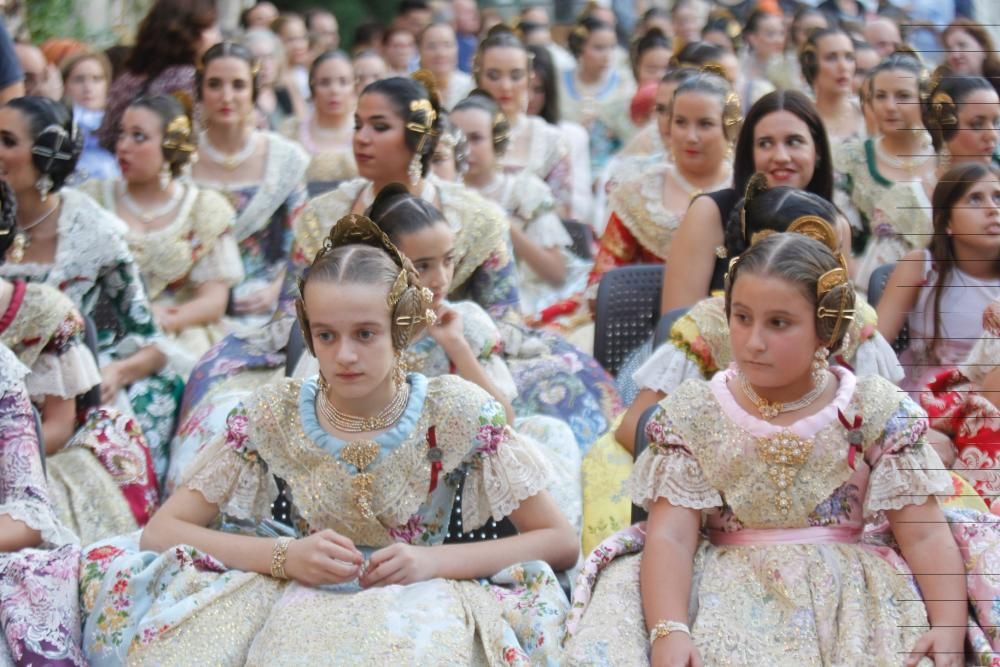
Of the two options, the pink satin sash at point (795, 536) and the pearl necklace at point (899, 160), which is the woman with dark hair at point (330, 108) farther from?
the pink satin sash at point (795, 536)

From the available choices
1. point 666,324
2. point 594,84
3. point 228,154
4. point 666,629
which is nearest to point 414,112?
point 666,324

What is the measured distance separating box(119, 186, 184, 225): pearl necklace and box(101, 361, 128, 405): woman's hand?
955 mm

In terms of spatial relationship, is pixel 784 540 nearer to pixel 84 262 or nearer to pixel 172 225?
pixel 84 262

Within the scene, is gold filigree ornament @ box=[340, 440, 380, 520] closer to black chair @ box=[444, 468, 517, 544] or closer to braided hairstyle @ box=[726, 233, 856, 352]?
black chair @ box=[444, 468, 517, 544]

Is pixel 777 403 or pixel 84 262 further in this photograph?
pixel 84 262

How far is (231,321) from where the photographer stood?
5555 millimetres

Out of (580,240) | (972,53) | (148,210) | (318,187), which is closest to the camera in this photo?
(148,210)

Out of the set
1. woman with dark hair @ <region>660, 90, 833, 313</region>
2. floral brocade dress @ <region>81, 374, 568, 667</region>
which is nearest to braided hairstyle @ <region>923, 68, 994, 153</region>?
woman with dark hair @ <region>660, 90, 833, 313</region>

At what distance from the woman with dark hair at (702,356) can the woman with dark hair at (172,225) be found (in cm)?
185

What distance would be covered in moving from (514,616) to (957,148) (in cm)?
273

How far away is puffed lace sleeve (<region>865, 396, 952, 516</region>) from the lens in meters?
2.97

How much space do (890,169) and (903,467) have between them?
3.23m

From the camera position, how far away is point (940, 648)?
9.34 feet

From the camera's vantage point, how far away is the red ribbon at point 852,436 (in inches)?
120
